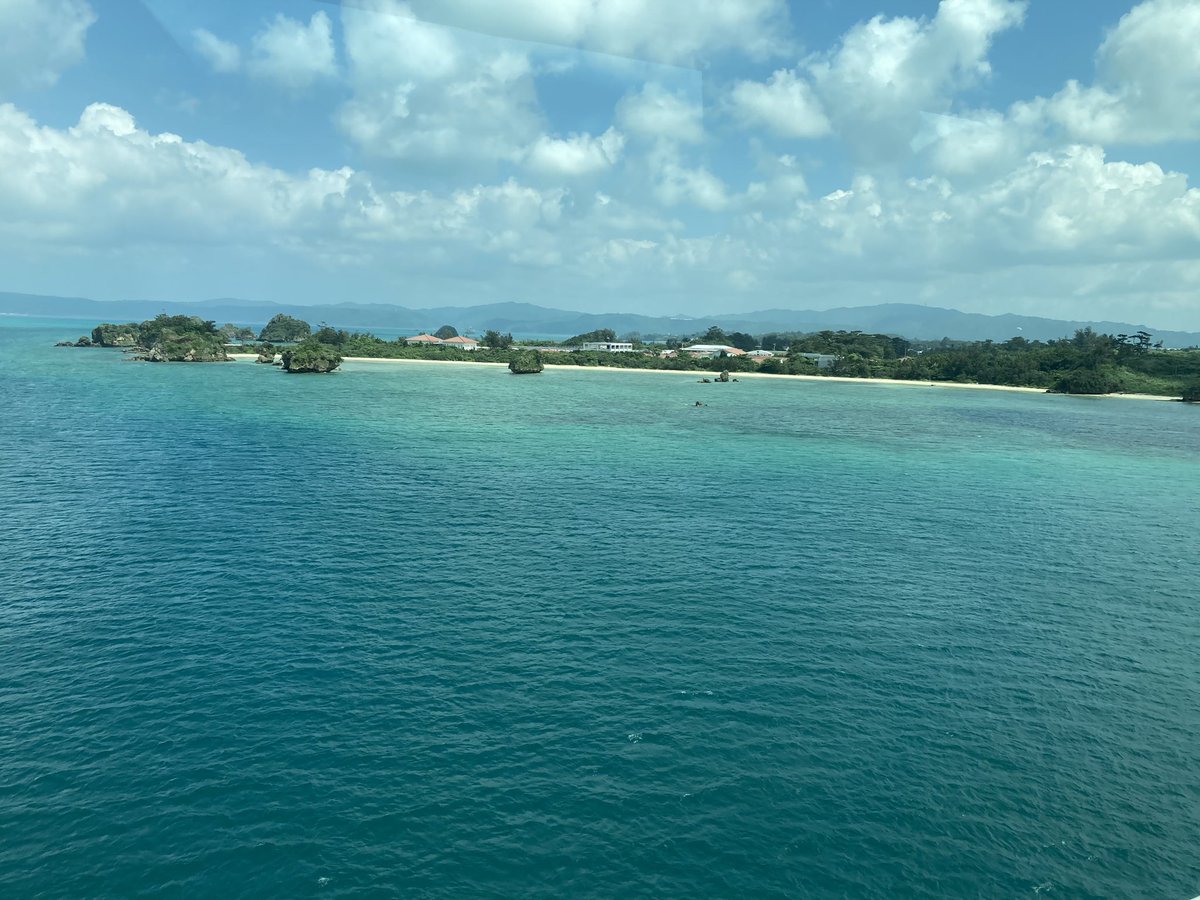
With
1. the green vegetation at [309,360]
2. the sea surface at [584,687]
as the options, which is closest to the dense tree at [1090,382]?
the sea surface at [584,687]

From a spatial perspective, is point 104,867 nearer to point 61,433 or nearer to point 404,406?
point 61,433

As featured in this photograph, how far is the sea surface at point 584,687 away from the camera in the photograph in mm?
20625

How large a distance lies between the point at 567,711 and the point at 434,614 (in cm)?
1076

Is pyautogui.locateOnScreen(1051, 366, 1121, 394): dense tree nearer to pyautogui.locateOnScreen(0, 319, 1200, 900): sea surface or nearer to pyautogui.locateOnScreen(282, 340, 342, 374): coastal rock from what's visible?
pyautogui.locateOnScreen(0, 319, 1200, 900): sea surface

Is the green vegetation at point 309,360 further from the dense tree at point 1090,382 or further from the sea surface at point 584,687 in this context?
the dense tree at point 1090,382

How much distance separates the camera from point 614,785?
922 inches

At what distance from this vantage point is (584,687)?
28953mm

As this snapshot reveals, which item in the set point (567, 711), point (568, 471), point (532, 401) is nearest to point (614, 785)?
point (567, 711)

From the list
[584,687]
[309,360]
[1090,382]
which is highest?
[1090,382]

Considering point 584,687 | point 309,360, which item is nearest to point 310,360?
point 309,360

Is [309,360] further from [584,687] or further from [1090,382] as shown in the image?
[1090,382]

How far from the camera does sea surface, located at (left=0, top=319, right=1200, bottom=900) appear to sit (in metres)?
20.6

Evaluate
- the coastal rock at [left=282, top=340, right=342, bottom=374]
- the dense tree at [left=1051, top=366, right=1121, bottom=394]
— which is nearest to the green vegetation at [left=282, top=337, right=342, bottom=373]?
the coastal rock at [left=282, top=340, right=342, bottom=374]

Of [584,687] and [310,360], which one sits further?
[310,360]
